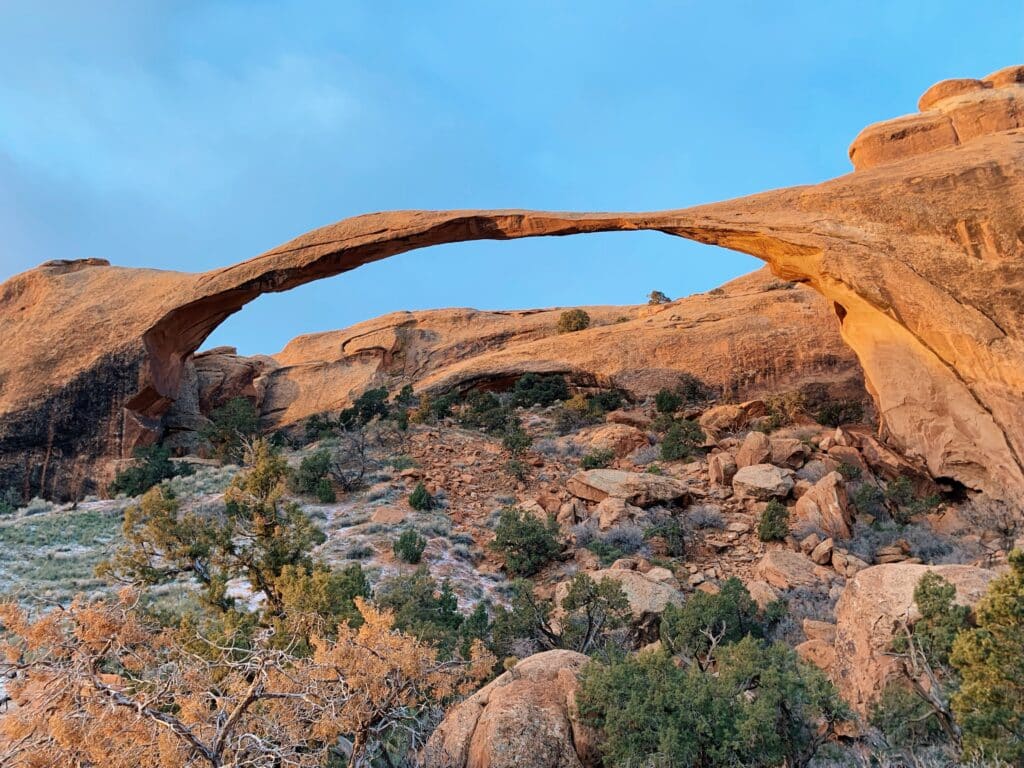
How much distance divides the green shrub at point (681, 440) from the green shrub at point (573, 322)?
849 cm

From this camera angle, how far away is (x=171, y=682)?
148 inches

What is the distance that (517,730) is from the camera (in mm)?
4848

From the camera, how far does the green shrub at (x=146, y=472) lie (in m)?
16.2

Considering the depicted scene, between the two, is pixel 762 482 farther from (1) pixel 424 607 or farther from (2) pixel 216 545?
(2) pixel 216 545

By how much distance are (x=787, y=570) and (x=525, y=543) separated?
149 inches

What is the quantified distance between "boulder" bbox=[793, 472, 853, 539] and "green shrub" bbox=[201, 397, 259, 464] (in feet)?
42.8

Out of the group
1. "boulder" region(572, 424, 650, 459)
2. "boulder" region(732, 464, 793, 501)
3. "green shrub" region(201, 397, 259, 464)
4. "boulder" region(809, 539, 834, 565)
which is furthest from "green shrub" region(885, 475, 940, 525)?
"green shrub" region(201, 397, 259, 464)

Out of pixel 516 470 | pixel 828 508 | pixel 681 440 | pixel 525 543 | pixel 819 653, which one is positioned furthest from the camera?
pixel 681 440

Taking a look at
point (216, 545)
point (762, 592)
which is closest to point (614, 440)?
point (762, 592)

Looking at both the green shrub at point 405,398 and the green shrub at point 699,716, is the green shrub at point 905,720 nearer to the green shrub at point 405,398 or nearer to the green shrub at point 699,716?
the green shrub at point 699,716

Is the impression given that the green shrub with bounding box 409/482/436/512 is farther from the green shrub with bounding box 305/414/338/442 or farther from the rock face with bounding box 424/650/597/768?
the rock face with bounding box 424/650/597/768

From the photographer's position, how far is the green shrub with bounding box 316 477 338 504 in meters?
14.2

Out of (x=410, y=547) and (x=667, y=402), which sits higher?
(x=410, y=547)

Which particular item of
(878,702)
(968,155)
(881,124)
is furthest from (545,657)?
(881,124)
